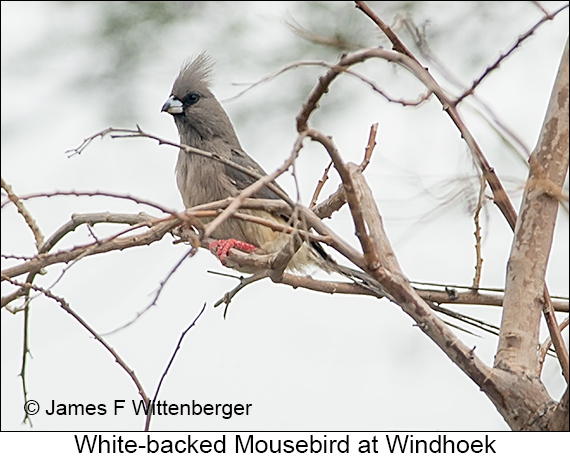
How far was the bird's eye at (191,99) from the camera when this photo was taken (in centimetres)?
484

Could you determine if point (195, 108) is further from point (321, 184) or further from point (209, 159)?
point (321, 184)

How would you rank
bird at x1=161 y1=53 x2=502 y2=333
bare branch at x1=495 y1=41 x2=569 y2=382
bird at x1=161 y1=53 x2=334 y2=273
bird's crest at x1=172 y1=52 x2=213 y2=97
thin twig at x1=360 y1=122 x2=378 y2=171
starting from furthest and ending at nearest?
bird's crest at x1=172 y1=52 x2=213 y2=97, bird at x1=161 y1=53 x2=334 y2=273, bird at x1=161 y1=53 x2=502 y2=333, thin twig at x1=360 y1=122 x2=378 y2=171, bare branch at x1=495 y1=41 x2=569 y2=382

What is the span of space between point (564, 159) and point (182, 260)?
3.52 feet

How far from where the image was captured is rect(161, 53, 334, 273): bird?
167 inches

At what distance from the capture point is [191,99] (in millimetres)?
4848

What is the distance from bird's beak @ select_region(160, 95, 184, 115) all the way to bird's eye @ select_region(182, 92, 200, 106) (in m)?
0.04

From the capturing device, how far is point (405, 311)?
1951 mm

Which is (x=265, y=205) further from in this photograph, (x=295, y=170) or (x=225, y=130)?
(x=225, y=130)

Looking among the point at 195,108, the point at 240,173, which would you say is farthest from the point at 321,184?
the point at 195,108

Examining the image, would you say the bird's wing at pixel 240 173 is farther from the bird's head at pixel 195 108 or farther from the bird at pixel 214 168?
the bird's head at pixel 195 108

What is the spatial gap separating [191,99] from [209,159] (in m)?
0.66

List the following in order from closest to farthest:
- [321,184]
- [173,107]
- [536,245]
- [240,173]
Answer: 1. [536,245]
2. [321,184]
3. [240,173]
4. [173,107]

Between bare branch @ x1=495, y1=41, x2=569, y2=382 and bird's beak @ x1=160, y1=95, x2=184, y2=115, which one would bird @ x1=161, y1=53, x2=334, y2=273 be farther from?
bare branch @ x1=495, y1=41, x2=569, y2=382

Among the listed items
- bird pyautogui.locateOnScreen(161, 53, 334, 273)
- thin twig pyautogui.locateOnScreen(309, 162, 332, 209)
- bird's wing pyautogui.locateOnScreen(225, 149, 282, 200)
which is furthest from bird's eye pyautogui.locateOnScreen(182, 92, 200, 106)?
thin twig pyautogui.locateOnScreen(309, 162, 332, 209)
